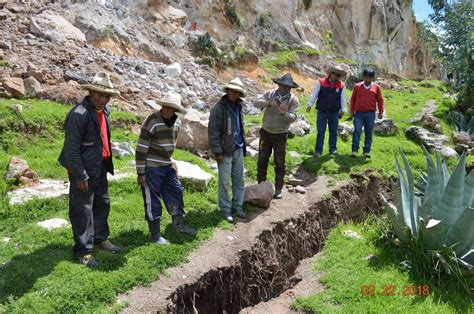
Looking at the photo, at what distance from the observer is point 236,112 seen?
6605 mm

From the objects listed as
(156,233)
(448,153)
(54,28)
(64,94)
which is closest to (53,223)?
(156,233)

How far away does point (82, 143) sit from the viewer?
4.98 m

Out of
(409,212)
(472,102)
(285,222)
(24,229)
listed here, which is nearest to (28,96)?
(24,229)

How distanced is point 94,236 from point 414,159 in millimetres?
8468

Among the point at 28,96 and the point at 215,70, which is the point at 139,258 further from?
the point at 215,70

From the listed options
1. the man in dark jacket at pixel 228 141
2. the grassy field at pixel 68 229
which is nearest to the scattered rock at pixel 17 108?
the grassy field at pixel 68 229

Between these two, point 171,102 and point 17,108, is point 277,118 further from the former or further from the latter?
point 17,108

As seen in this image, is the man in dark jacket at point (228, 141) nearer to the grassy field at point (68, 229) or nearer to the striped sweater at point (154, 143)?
the grassy field at point (68, 229)

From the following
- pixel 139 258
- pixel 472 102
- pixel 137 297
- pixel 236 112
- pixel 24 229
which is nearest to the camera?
pixel 137 297

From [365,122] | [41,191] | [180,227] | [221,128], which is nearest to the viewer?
[180,227]

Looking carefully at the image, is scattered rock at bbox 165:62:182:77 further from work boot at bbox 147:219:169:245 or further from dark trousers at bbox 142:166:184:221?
work boot at bbox 147:219:169:245

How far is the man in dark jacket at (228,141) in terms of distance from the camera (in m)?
6.41

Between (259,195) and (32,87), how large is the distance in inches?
259

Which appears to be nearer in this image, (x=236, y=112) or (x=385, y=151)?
(x=236, y=112)
